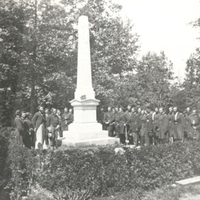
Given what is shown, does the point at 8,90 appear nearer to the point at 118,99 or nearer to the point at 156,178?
the point at 118,99

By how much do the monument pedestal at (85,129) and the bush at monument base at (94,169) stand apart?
310cm

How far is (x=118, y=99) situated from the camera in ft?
85.4

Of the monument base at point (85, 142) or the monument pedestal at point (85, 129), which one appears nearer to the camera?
the monument base at point (85, 142)

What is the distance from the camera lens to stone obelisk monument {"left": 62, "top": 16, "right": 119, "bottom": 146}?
10.7 m

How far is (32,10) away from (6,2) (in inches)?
81.5

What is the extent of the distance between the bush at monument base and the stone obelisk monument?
10.9 ft

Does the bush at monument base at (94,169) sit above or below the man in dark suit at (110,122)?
below

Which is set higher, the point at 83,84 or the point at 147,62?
the point at 147,62

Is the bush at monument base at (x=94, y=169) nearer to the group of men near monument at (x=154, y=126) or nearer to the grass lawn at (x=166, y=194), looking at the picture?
the grass lawn at (x=166, y=194)

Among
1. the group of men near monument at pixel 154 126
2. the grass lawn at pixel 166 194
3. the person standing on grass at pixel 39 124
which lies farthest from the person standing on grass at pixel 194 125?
the grass lawn at pixel 166 194

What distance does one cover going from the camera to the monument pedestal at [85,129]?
10.5 meters

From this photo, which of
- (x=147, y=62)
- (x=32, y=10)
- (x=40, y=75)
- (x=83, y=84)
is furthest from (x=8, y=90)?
(x=147, y=62)

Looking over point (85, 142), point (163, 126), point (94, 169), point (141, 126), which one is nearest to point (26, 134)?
point (85, 142)

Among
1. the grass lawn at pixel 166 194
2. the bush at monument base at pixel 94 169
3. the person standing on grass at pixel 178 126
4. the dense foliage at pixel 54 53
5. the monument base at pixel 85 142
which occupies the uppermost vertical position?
the dense foliage at pixel 54 53
